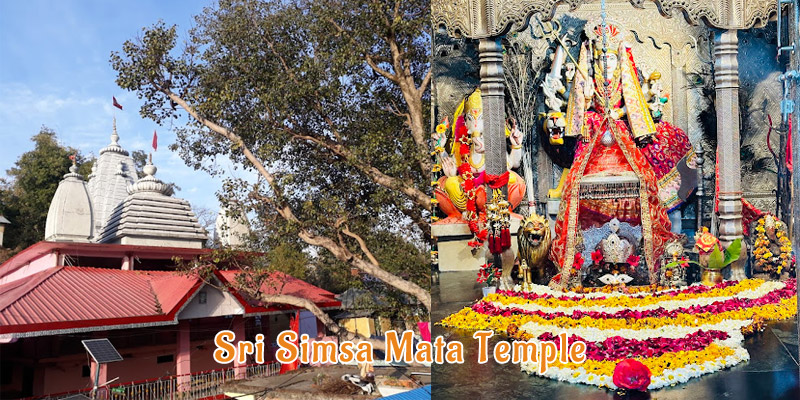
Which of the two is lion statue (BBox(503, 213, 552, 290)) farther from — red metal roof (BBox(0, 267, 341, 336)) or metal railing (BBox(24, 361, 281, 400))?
metal railing (BBox(24, 361, 281, 400))

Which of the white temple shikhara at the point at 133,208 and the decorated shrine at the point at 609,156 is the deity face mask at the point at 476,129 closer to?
the decorated shrine at the point at 609,156

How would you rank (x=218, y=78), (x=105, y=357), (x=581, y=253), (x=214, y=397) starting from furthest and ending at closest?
(x=218, y=78), (x=214, y=397), (x=581, y=253), (x=105, y=357)

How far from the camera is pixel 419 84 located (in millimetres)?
7828

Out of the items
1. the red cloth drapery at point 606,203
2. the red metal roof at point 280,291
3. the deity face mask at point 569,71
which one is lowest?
the red metal roof at point 280,291

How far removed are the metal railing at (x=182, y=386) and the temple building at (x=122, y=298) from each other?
14 millimetres

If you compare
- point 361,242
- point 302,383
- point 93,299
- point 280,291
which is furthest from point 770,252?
point 93,299

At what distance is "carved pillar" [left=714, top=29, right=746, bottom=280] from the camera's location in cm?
556

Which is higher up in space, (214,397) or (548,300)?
(548,300)

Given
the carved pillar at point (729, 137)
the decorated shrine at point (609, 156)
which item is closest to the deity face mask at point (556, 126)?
the decorated shrine at point (609, 156)

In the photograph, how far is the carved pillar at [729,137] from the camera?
18.2ft

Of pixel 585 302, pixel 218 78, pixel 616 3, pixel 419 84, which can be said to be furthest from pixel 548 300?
pixel 218 78

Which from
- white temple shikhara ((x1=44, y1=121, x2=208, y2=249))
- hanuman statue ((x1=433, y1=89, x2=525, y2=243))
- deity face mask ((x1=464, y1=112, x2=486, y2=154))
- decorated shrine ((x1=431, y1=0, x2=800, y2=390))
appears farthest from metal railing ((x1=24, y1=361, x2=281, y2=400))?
deity face mask ((x1=464, y1=112, x2=486, y2=154))

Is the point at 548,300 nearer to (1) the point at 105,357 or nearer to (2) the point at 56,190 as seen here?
(1) the point at 105,357

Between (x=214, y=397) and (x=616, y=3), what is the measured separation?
5.49 metres
